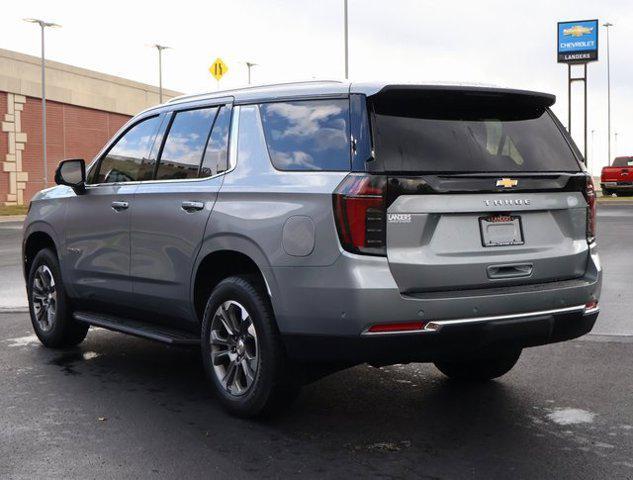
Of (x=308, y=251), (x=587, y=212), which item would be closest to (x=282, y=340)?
(x=308, y=251)

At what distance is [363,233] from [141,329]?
2187mm

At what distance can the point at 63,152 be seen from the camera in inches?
2067

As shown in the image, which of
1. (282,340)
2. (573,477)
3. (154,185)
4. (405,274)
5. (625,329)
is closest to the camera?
(573,477)

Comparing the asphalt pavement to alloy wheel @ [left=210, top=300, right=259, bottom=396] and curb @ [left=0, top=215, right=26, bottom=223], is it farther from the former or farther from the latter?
curb @ [left=0, top=215, right=26, bottom=223]

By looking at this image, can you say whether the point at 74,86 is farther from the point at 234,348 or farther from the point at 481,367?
the point at 234,348

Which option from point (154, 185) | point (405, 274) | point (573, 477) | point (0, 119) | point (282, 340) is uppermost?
point (0, 119)

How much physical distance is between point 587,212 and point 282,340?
192cm

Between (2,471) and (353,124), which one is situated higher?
(353,124)

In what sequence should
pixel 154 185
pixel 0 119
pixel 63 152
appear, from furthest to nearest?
1. pixel 63 152
2. pixel 0 119
3. pixel 154 185

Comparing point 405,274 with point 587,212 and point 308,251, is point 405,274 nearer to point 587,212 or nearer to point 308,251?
point 308,251

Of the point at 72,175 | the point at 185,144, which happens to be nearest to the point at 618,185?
the point at 72,175

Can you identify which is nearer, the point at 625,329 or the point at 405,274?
the point at 405,274

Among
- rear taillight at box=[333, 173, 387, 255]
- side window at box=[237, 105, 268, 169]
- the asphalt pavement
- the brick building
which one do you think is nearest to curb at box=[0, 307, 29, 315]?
the asphalt pavement

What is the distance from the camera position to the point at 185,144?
606 cm
